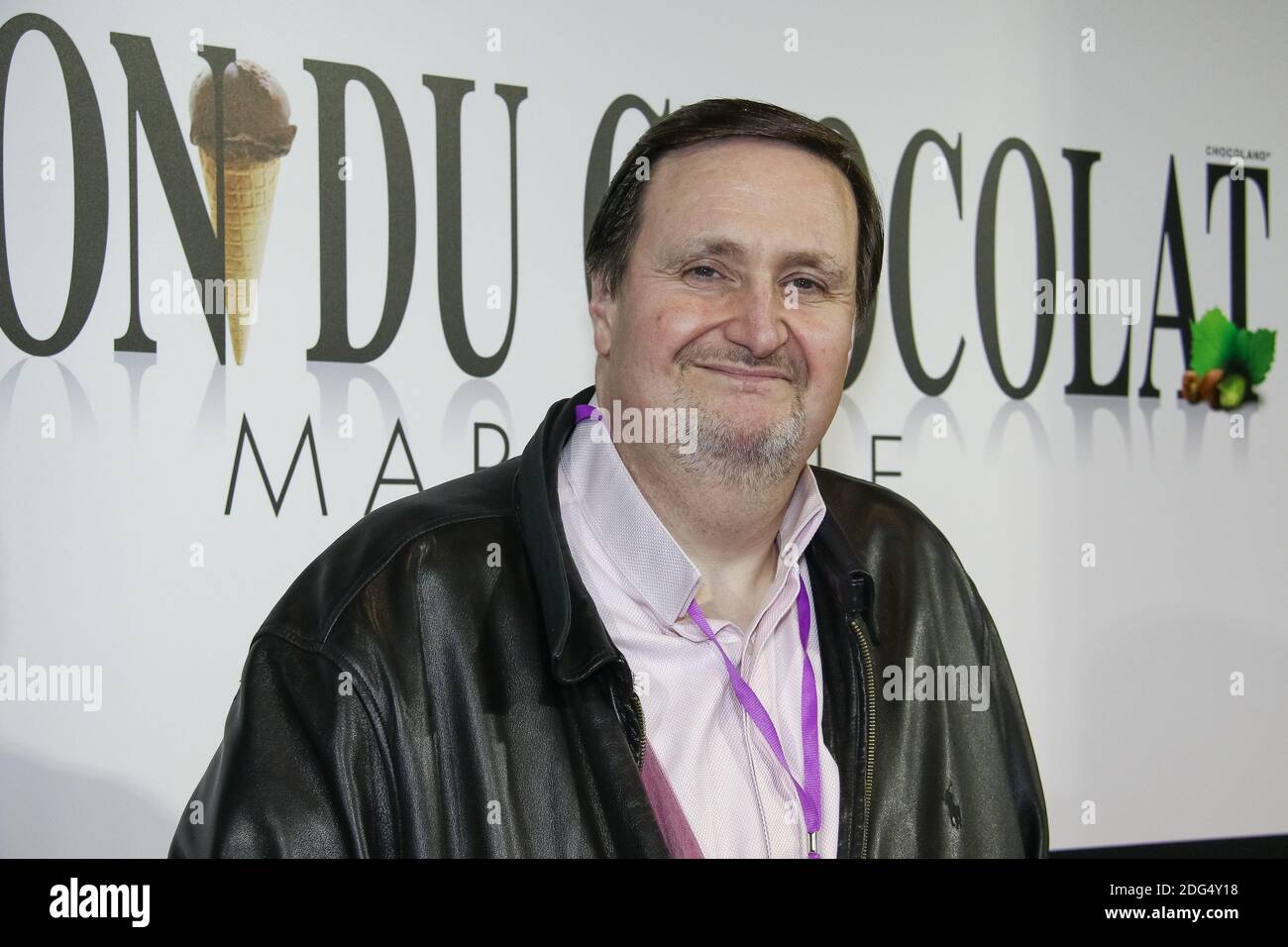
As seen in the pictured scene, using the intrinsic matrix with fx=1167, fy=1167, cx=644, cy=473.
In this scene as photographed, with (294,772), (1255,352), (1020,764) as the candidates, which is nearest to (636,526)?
(294,772)

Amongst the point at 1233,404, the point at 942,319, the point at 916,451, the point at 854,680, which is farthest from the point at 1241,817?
the point at 854,680

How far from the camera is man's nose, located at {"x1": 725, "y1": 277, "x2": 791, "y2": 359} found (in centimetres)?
142

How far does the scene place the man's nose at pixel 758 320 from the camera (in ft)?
4.67

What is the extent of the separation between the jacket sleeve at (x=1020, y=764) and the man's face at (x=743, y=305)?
402 millimetres

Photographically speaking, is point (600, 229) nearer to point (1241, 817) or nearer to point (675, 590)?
point (675, 590)

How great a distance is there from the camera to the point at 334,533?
2082 mm

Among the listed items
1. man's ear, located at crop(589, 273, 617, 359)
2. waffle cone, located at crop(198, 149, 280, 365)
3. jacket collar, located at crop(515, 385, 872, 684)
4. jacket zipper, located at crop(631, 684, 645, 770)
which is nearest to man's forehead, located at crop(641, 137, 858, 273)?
man's ear, located at crop(589, 273, 617, 359)

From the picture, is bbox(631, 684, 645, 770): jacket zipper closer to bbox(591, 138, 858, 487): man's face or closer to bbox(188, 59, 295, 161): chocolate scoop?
bbox(591, 138, 858, 487): man's face

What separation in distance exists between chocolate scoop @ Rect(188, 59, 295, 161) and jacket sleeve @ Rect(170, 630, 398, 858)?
109 centimetres

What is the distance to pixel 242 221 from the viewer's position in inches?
78.7
